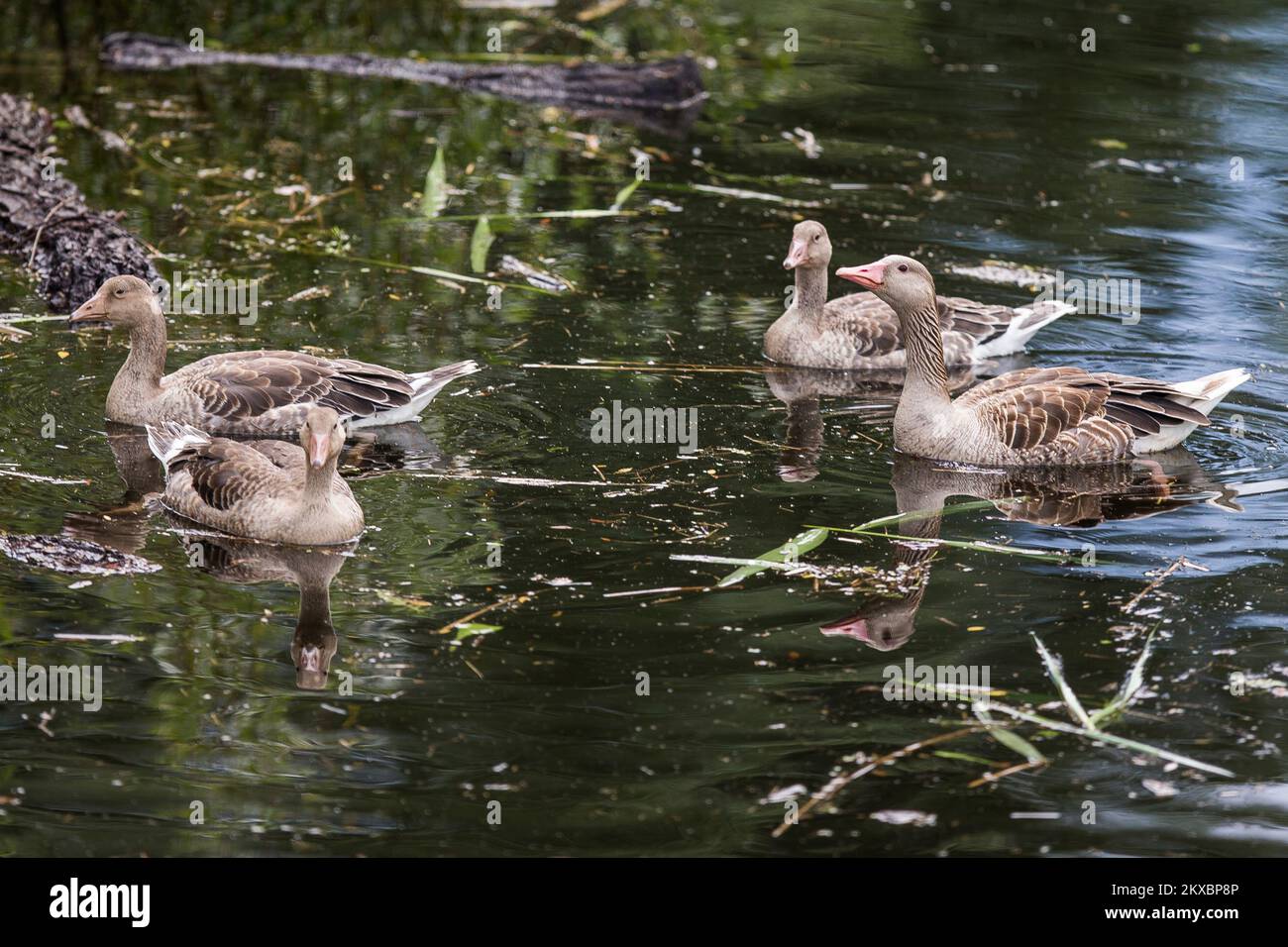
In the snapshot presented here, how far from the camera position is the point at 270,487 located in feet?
33.0

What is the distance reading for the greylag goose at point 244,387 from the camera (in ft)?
38.2

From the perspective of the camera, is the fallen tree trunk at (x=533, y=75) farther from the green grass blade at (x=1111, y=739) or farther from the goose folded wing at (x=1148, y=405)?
the green grass blade at (x=1111, y=739)

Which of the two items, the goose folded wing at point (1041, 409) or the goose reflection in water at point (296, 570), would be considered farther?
the goose folded wing at point (1041, 409)

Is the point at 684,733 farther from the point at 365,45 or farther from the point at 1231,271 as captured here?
the point at 365,45

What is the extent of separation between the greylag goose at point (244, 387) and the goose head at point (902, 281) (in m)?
2.92

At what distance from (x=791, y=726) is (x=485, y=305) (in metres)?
7.15

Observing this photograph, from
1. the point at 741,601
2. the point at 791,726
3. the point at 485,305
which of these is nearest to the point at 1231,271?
the point at 485,305

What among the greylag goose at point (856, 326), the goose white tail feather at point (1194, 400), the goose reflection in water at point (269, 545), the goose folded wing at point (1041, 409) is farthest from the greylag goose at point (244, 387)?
the goose white tail feather at point (1194, 400)

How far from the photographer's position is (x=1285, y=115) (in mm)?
20859

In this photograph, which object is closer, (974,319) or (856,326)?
(856,326)

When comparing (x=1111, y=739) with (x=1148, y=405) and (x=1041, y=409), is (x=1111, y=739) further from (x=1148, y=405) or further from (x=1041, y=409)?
(x=1148, y=405)

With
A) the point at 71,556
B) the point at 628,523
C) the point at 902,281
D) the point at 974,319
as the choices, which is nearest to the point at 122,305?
the point at 71,556

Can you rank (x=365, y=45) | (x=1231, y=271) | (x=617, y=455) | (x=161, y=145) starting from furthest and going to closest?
1. (x=365, y=45)
2. (x=161, y=145)
3. (x=1231, y=271)
4. (x=617, y=455)

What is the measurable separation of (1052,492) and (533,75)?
11927 mm
